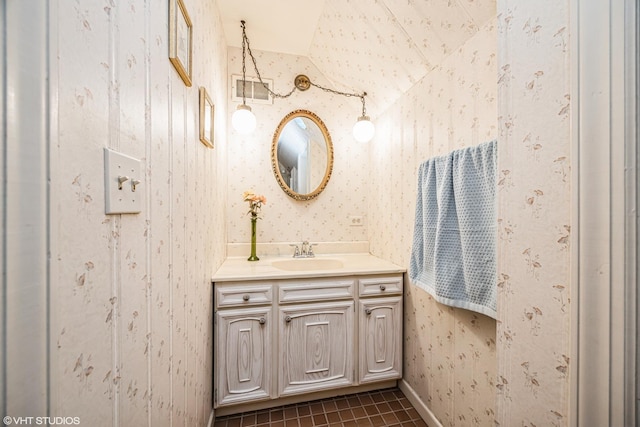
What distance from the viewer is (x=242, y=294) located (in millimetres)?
1519

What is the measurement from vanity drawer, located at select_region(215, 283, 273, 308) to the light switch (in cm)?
99

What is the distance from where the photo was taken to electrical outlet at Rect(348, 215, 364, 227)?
7.66 ft

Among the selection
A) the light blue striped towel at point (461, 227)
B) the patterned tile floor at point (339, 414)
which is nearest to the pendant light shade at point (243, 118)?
the light blue striped towel at point (461, 227)

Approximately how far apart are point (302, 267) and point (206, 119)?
125 cm

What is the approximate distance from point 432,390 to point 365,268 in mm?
768

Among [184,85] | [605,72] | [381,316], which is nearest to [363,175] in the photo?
[381,316]

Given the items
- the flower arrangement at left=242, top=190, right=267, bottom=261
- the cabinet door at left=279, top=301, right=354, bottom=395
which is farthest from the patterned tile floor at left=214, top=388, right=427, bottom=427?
the flower arrangement at left=242, top=190, right=267, bottom=261

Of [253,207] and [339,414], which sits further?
[253,207]

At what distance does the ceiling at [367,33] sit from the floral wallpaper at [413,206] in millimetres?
79

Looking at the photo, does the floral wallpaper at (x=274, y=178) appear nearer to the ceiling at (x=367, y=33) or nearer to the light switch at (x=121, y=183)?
the ceiling at (x=367, y=33)

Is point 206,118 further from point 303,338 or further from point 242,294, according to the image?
point 303,338

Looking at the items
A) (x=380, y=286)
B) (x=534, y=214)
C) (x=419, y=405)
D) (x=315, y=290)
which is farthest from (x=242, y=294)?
(x=534, y=214)

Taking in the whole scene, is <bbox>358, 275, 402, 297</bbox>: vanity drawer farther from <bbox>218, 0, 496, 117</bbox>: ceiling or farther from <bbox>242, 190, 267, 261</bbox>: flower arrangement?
<bbox>218, 0, 496, 117</bbox>: ceiling

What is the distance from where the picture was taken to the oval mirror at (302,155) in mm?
2186
